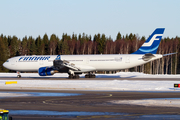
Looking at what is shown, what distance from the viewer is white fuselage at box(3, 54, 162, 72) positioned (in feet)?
139

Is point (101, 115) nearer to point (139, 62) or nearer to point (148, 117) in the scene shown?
point (148, 117)

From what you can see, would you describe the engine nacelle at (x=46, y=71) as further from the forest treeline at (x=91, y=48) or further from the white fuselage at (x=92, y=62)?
the forest treeline at (x=91, y=48)

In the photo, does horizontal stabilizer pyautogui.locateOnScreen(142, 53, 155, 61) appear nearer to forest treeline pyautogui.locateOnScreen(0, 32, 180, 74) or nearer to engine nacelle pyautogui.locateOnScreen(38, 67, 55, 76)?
engine nacelle pyautogui.locateOnScreen(38, 67, 55, 76)

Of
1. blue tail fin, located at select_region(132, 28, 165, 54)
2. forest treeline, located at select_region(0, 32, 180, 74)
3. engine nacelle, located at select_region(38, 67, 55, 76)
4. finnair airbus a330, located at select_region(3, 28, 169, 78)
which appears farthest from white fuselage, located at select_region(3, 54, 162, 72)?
forest treeline, located at select_region(0, 32, 180, 74)

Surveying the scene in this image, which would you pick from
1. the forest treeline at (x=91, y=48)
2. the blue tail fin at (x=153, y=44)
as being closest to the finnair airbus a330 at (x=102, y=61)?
the blue tail fin at (x=153, y=44)

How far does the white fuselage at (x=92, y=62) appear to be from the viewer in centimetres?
4238

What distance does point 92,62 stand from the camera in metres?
43.7

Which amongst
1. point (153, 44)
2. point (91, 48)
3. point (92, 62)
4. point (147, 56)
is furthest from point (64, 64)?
point (91, 48)

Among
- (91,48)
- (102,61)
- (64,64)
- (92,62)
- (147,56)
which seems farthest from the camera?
(91,48)

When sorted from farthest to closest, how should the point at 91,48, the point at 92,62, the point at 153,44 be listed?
the point at 91,48 < the point at 92,62 < the point at 153,44

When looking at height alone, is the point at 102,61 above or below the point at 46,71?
above

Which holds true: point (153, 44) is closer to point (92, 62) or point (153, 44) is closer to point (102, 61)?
point (102, 61)

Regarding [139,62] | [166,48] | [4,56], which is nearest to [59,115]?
[139,62]

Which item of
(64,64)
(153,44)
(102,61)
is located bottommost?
(64,64)
